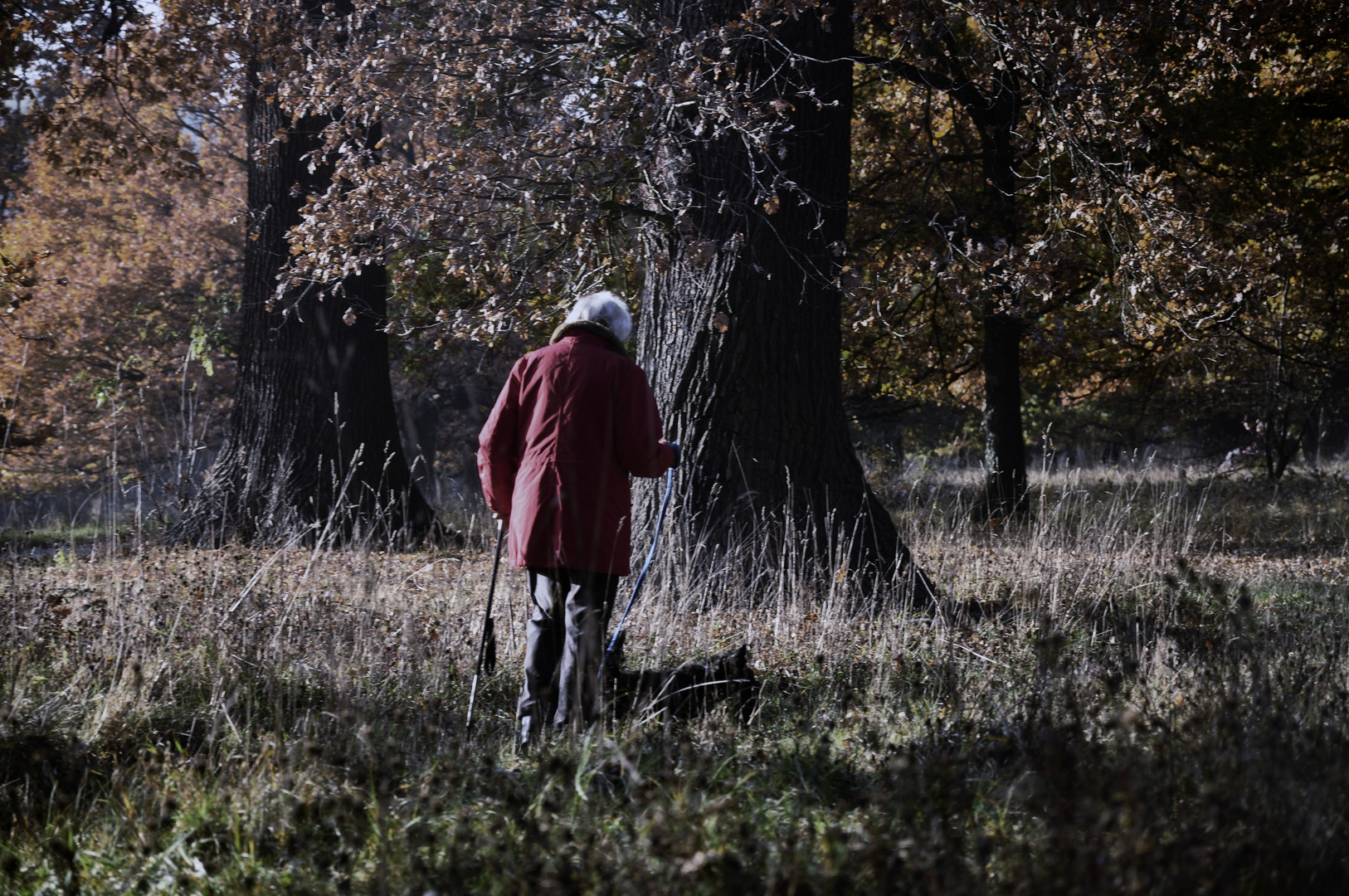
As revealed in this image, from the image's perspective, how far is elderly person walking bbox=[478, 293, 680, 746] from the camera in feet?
13.3

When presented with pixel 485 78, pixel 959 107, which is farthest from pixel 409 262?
pixel 959 107

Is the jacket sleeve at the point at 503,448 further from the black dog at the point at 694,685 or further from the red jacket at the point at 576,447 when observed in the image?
the black dog at the point at 694,685

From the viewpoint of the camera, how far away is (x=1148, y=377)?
16.2 meters

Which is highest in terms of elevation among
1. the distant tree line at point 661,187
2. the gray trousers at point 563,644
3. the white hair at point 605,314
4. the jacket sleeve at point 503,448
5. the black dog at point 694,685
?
the distant tree line at point 661,187

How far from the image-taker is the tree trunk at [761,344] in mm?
6621

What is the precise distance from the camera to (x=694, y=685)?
14.6 feet

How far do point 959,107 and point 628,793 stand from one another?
11.8 m

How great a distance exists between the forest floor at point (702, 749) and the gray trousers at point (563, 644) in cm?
17

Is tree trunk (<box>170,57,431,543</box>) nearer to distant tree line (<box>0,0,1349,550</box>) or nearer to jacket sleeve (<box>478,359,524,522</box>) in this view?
distant tree line (<box>0,0,1349,550</box>)

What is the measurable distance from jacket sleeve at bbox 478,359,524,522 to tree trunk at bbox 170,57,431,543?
19.6 feet

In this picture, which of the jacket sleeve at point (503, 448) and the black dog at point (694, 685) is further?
the black dog at point (694, 685)

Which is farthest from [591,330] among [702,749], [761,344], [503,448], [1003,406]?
[1003,406]

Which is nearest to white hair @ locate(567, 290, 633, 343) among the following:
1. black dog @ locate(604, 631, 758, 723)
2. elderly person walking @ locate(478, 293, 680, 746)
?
elderly person walking @ locate(478, 293, 680, 746)

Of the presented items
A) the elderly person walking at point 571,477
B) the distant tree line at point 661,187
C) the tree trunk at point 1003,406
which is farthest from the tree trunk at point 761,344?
the tree trunk at point 1003,406
